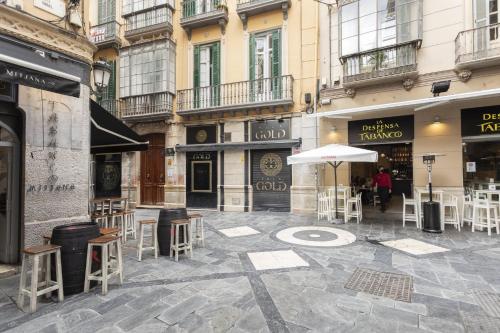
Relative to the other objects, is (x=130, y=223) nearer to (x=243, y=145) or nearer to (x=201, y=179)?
(x=201, y=179)

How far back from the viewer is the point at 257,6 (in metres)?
11.2

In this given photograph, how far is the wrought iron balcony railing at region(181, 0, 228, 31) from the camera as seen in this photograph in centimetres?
1189

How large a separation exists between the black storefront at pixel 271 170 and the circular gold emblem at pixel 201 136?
2.25 meters

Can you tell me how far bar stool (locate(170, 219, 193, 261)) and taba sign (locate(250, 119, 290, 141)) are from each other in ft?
21.9

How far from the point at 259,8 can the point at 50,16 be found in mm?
8243

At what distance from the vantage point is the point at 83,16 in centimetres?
579

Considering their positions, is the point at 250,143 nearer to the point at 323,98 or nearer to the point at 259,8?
the point at 323,98

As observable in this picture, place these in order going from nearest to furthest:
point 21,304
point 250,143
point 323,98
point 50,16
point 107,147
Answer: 1. point 21,304
2. point 50,16
3. point 107,147
4. point 323,98
5. point 250,143

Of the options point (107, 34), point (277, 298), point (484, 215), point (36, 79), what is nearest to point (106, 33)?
point (107, 34)

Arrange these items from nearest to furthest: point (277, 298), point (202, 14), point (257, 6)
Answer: point (277, 298), point (257, 6), point (202, 14)

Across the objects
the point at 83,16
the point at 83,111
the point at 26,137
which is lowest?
the point at 26,137

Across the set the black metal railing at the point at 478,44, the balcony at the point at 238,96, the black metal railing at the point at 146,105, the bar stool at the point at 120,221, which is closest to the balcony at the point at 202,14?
the balcony at the point at 238,96

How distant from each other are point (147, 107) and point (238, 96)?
4.45 m

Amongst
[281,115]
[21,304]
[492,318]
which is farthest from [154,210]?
[492,318]
